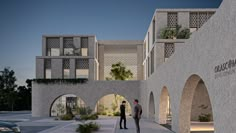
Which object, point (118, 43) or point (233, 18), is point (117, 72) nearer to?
point (118, 43)

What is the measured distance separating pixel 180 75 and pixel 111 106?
2454cm

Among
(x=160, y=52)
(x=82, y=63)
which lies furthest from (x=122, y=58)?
(x=160, y=52)

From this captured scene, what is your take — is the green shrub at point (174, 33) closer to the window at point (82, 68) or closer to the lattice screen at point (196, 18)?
the lattice screen at point (196, 18)

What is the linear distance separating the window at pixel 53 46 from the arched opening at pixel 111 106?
760 centimetres

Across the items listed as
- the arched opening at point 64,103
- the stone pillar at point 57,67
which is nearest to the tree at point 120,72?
the stone pillar at point 57,67

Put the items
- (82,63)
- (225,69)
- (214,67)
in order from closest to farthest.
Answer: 1. (225,69)
2. (214,67)
3. (82,63)

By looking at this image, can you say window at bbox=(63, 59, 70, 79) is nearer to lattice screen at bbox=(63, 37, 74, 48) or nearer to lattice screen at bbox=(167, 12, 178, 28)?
lattice screen at bbox=(63, 37, 74, 48)

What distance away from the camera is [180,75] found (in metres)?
13.6

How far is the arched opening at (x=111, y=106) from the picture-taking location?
34081 mm

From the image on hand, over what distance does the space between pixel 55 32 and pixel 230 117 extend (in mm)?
36220

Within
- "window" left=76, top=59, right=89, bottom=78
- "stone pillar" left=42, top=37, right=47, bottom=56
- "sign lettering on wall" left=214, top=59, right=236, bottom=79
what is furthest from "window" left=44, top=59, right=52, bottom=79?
"sign lettering on wall" left=214, top=59, right=236, bottom=79

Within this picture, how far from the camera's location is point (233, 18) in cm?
732

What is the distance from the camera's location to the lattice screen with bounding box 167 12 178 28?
93.3 ft

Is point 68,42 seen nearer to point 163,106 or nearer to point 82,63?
point 82,63
